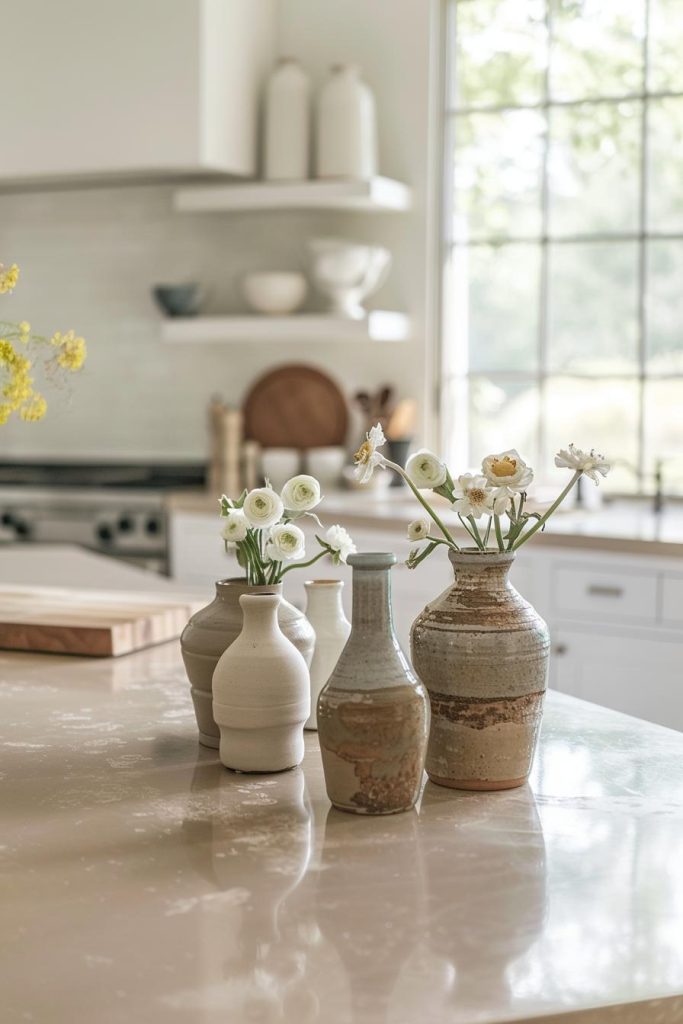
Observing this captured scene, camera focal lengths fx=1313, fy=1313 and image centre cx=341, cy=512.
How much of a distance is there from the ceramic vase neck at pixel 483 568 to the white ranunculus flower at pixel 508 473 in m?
0.08

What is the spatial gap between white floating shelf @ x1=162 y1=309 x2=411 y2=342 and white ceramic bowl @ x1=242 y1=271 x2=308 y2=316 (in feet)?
0.15

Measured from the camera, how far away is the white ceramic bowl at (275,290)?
4.62 m

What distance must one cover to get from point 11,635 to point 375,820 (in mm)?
1076

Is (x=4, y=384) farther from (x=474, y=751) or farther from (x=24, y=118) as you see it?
(x=24, y=118)

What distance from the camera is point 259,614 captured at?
1395mm

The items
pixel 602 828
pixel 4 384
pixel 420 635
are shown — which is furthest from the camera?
pixel 4 384

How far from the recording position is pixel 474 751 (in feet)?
4.46

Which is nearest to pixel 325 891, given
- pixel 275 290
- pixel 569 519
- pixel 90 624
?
pixel 90 624

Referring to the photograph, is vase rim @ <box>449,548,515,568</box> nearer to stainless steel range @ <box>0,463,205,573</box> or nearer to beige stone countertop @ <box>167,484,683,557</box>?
beige stone countertop @ <box>167,484,683,557</box>

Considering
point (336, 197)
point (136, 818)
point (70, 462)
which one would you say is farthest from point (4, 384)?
point (70, 462)

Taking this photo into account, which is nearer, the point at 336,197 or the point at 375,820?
the point at 375,820

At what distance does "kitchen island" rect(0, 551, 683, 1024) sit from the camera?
91cm

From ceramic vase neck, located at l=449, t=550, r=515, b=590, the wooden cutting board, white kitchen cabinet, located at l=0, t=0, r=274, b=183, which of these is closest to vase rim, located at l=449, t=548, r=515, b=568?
ceramic vase neck, located at l=449, t=550, r=515, b=590

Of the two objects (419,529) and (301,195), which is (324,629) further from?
(301,195)
